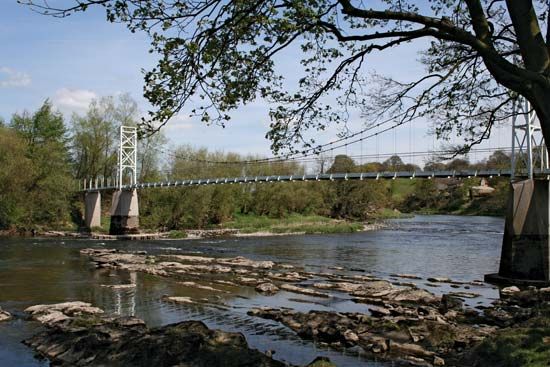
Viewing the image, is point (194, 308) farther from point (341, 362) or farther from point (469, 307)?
point (469, 307)

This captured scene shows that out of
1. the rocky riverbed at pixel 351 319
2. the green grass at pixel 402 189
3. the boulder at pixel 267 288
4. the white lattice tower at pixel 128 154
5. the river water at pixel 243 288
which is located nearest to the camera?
the rocky riverbed at pixel 351 319

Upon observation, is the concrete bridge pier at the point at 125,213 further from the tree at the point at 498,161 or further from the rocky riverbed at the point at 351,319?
the tree at the point at 498,161

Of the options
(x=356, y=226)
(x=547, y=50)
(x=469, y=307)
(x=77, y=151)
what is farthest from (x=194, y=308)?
(x=77, y=151)

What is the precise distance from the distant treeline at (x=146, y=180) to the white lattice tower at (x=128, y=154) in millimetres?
1418

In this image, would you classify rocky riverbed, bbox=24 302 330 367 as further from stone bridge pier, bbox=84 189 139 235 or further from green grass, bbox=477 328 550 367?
stone bridge pier, bbox=84 189 139 235

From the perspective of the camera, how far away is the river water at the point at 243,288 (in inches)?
373

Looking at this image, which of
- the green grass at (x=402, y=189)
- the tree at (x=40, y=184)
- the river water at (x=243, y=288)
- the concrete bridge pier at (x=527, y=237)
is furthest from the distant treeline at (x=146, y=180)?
the green grass at (x=402, y=189)

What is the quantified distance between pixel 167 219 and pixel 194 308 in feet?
115

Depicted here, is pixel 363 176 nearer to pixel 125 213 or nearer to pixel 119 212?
pixel 125 213

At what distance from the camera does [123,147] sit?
48812 millimetres

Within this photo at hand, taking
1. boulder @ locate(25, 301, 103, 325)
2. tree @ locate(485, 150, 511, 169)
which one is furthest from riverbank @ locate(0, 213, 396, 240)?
boulder @ locate(25, 301, 103, 325)

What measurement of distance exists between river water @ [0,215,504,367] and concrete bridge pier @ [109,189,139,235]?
8418 mm

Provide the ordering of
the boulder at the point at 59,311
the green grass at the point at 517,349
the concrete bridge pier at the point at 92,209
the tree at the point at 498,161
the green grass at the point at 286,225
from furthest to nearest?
1. the concrete bridge pier at the point at 92,209
2. the green grass at the point at 286,225
3. the tree at the point at 498,161
4. the boulder at the point at 59,311
5. the green grass at the point at 517,349

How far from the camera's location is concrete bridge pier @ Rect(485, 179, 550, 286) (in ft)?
56.6
